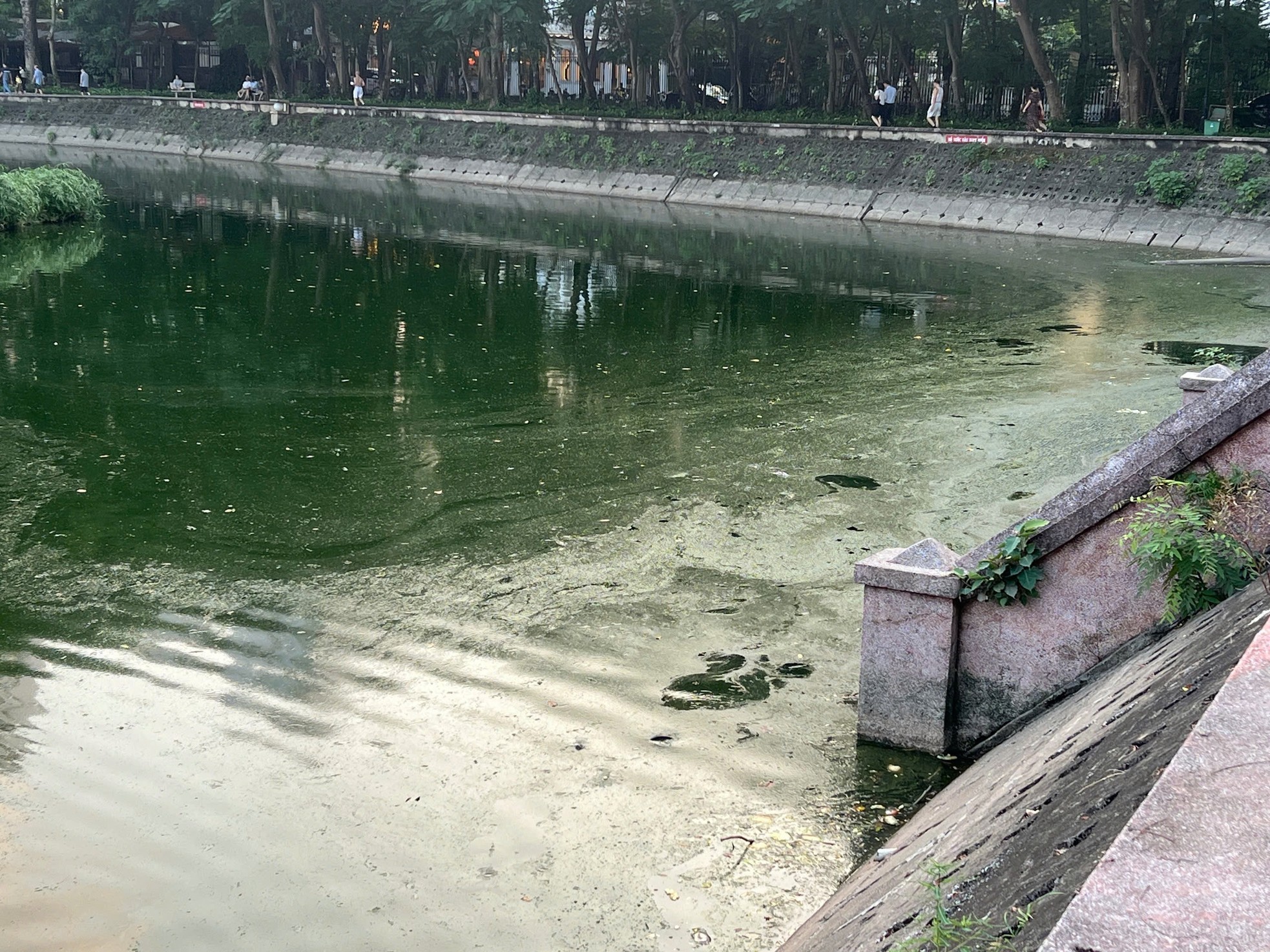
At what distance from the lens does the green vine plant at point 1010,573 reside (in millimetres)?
5453

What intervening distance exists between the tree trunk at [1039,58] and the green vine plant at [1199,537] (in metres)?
26.4

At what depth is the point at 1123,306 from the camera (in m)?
18.4

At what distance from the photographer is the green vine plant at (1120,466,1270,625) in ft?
16.6

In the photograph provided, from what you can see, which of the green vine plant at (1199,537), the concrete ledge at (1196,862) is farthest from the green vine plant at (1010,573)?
the concrete ledge at (1196,862)

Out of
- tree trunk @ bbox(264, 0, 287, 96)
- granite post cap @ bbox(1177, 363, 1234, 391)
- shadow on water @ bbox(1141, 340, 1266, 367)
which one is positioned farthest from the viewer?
tree trunk @ bbox(264, 0, 287, 96)

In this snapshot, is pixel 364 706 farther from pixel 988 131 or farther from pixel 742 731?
pixel 988 131

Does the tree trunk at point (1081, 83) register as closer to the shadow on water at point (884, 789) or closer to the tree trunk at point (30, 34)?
the shadow on water at point (884, 789)

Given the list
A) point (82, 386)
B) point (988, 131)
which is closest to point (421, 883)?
point (82, 386)

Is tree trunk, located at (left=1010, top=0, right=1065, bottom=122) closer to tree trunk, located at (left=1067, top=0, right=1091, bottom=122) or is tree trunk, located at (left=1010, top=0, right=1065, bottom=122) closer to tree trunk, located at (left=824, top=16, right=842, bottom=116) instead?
tree trunk, located at (left=1067, top=0, right=1091, bottom=122)

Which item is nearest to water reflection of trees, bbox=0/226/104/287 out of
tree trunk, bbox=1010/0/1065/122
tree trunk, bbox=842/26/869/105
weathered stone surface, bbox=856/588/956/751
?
weathered stone surface, bbox=856/588/956/751

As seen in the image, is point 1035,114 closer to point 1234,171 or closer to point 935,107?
point 935,107

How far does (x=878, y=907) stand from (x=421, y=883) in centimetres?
182

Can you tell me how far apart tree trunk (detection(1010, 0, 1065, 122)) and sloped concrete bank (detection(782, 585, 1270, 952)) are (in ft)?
88.4

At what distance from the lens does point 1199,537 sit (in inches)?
199
